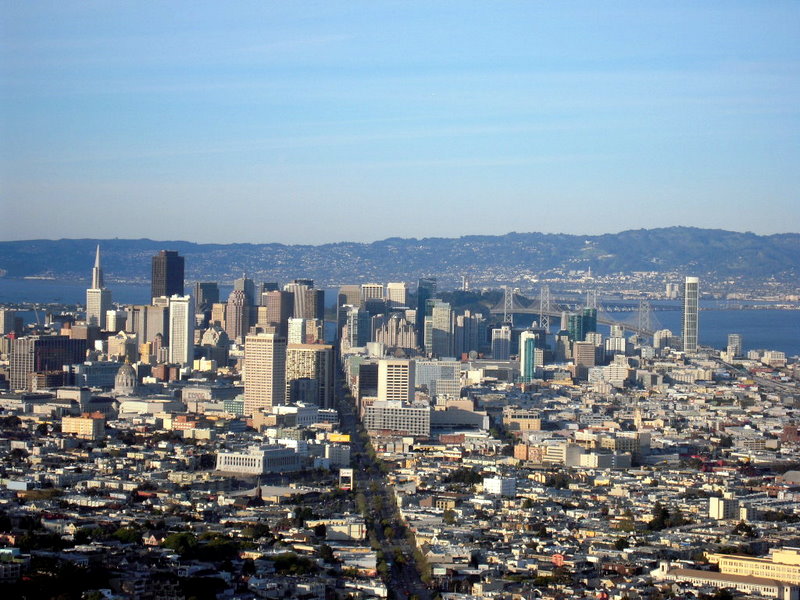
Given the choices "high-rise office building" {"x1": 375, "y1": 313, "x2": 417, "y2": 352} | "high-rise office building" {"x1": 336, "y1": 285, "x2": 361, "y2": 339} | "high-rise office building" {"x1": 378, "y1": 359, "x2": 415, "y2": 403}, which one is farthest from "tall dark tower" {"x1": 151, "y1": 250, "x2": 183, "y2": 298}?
"high-rise office building" {"x1": 378, "y1": 359, "x2": 415, "y2": 403}

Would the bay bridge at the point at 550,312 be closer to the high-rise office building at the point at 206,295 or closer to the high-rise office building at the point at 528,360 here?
the high-rise office building at the point at 206,295

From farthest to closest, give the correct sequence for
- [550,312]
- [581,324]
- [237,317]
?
[550,312]
[581,324]
[237,317]

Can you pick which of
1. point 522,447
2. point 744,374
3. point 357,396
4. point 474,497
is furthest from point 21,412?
point 744,374

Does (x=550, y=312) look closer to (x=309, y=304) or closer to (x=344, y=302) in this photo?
(x=344, y=302)

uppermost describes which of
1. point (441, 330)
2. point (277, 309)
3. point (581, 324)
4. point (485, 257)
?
point (485, 257)

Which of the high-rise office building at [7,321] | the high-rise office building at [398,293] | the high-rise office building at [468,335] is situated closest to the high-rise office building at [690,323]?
the high-rise office building at [468,335]

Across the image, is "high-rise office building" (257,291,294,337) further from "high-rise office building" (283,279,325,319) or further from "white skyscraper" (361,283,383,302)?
"white skyscraper" (361,283,383,302)

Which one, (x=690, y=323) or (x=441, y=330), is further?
A: (x=690, y=323)

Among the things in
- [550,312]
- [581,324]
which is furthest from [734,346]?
[550,312]
